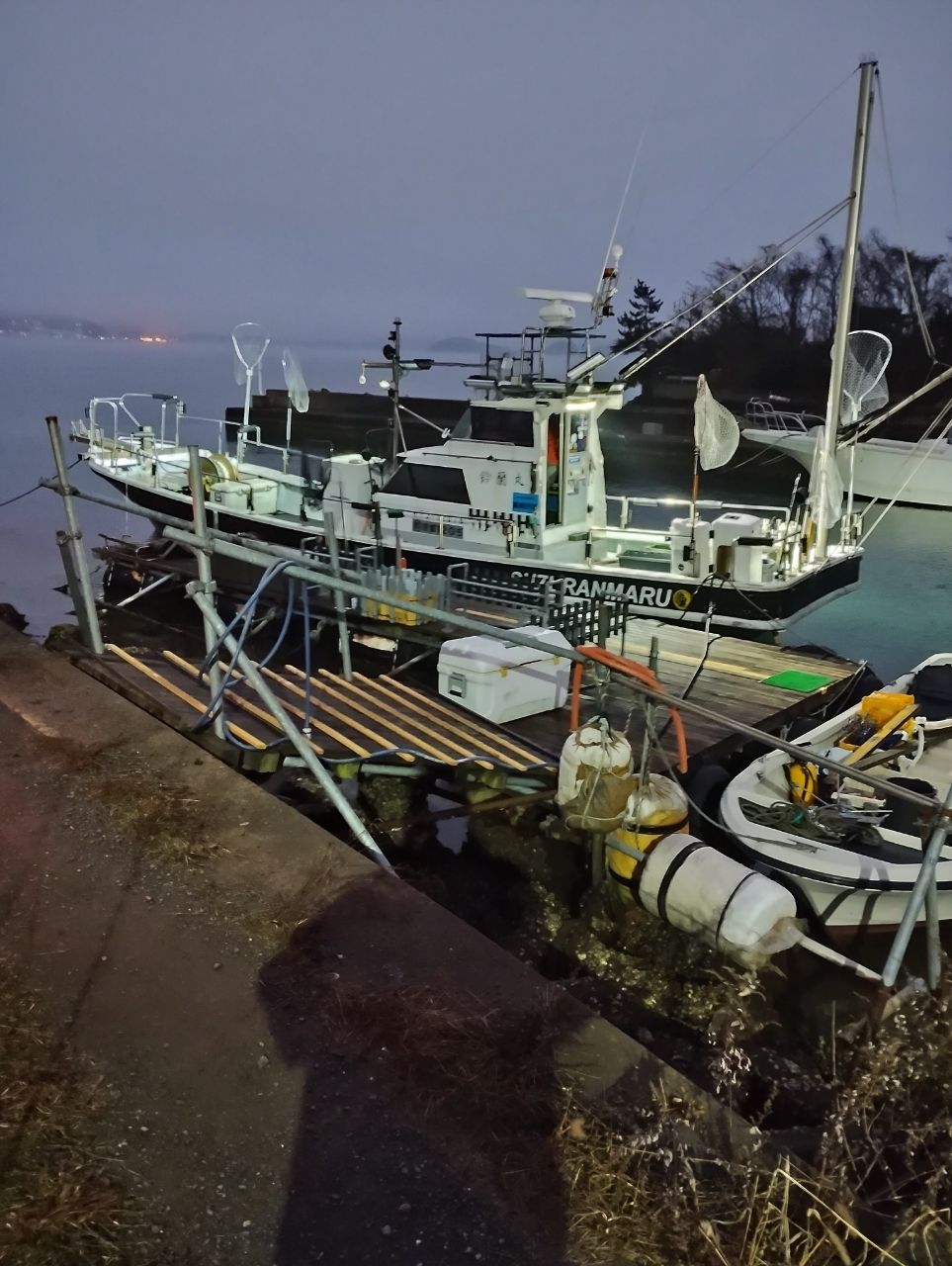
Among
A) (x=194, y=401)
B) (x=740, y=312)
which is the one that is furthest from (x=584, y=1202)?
(x=194, y=401)

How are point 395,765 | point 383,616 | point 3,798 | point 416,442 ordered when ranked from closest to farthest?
point 3,798, point 395,765, point 383,616, point 416,442

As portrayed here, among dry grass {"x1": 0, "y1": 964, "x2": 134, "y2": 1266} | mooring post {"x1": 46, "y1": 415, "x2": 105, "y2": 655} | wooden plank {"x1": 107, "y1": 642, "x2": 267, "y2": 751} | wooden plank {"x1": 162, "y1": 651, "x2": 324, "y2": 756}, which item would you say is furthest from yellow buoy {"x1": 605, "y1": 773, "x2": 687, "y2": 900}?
mooring post {"x1": 46, "y1": 415, "x2": 105, "y2": 655}

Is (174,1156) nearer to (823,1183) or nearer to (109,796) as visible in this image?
(823,1183)

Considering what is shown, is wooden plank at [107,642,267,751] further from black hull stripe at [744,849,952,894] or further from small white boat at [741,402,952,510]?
small white boat at [741,402,952,510]

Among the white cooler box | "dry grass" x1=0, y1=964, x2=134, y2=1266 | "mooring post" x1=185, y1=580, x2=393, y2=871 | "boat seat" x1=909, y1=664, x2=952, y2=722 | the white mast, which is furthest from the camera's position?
the white mast

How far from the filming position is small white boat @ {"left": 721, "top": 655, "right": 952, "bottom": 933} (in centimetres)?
630

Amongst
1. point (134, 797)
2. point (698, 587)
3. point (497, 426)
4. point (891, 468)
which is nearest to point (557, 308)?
point (497, 426)

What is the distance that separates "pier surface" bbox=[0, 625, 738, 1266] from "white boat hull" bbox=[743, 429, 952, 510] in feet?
102

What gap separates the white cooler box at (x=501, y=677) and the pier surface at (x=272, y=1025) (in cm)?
302

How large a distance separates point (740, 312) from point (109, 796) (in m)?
69.3

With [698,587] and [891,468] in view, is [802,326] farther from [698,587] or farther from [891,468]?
[698,587]

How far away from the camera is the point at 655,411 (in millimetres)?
51938

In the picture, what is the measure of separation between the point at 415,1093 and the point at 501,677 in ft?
15.9

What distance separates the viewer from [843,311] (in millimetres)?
13312
